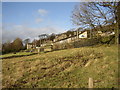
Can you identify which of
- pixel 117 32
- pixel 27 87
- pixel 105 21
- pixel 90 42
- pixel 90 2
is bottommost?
pixel 27 87

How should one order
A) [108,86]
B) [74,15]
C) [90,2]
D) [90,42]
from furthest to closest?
[90,42]
[74,15]
[90,2]
[108,86]

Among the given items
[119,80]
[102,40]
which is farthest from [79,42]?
[119,80]

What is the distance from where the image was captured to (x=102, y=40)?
18688 mm

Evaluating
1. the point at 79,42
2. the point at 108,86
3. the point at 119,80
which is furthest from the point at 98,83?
the point at 79,42

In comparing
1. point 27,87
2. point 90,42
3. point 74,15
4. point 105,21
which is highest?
point 74,15

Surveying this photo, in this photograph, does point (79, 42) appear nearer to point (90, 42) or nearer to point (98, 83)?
point (90, 42)

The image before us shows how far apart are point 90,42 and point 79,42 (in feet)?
7.50

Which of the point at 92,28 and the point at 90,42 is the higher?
the point at 92,28

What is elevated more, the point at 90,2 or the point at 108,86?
the point at 90,2

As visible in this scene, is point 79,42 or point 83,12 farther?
point 79,42

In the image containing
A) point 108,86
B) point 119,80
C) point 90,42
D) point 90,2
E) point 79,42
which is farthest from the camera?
point 79,42

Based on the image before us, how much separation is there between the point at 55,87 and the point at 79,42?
16.9 metres

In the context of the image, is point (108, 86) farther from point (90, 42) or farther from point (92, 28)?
point (90, 42)

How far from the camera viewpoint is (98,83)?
15.7 ft
